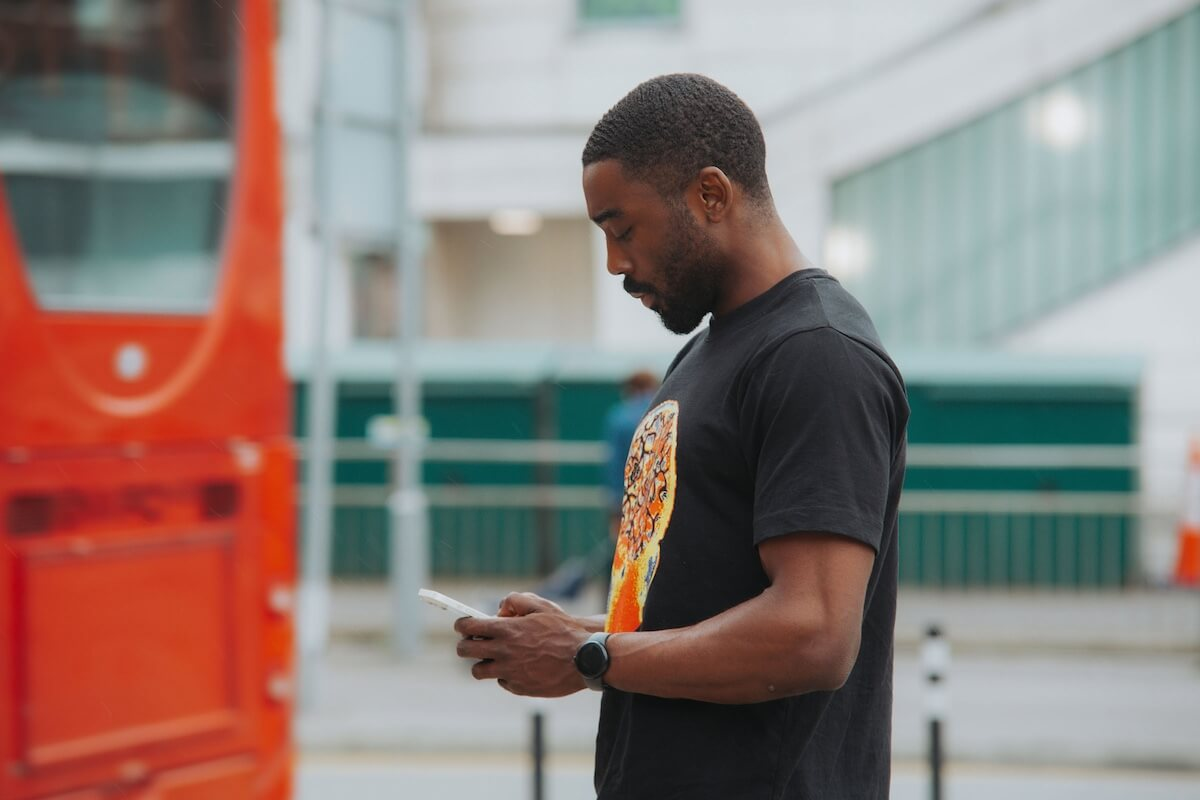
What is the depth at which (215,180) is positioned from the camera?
16.2ft

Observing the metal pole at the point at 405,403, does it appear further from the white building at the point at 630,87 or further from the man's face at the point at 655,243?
the man's face at the point at 655,243

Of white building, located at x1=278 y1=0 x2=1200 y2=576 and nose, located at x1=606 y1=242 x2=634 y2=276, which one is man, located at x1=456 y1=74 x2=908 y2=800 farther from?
white building, located at x1=278 y1=0 x2=1200 y2=576

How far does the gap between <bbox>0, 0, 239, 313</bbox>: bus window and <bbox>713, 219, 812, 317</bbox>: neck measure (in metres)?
2.79

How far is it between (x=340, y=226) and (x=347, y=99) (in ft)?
2.65

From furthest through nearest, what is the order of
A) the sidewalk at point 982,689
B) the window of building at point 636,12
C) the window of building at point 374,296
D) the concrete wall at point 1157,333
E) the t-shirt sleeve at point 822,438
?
the window of building at point 374,296 → the window of building at point 636,12 → the concrete wall at point 1157,333 → the sidewalk at point 982,689 → the t-shirt sleeve at point 822,438

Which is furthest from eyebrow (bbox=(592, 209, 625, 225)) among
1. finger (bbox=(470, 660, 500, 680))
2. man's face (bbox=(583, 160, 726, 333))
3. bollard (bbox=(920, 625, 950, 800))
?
bollard (bbox=(920, 625, 950, 800))

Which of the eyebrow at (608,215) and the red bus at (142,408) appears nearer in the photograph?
the eyebrow at (608,215)

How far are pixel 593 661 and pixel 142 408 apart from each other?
2890 millimetres

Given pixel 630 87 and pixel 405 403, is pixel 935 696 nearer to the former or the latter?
pixel 405 403

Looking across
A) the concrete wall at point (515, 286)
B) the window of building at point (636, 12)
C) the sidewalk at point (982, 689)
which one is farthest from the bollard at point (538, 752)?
the concrete wall at point (515, 286)

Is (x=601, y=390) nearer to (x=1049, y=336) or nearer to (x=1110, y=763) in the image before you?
(x=1049, y=336)

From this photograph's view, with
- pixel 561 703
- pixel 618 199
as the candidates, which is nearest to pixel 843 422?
pixel 618 199

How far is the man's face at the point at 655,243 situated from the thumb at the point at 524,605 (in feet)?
1.43

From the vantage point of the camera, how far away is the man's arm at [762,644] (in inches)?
71.8
